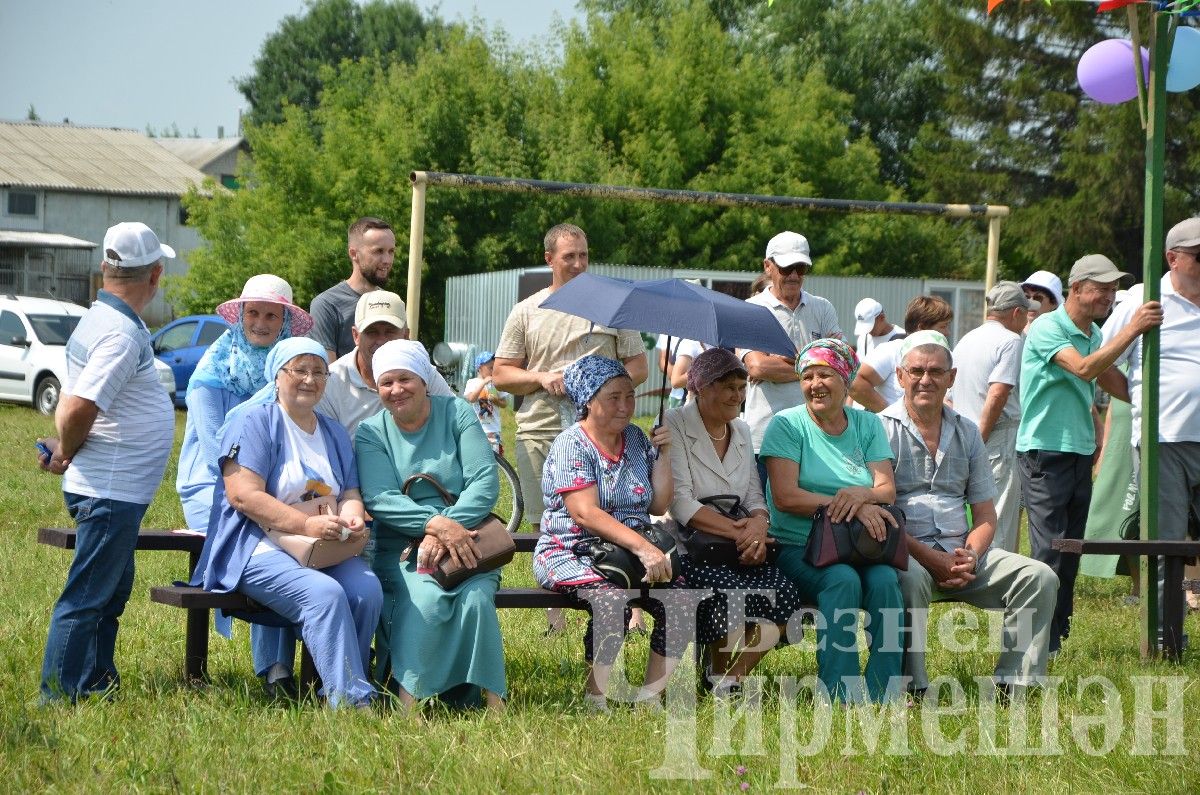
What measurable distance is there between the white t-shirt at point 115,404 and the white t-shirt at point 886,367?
5.07 meters

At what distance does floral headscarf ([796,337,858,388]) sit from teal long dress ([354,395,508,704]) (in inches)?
55.2

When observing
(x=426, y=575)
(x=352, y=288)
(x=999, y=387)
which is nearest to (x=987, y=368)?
(x=999, y=387)

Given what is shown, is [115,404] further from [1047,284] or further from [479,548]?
[1047,284]

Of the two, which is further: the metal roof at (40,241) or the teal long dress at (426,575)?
the metal roof at (40,241)

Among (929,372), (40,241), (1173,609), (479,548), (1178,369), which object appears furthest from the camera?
(40,241)

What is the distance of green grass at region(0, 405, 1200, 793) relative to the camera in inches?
172

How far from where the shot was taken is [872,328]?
10320 mm

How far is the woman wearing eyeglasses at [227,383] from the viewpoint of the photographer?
5.84m

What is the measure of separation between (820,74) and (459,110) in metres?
11.2

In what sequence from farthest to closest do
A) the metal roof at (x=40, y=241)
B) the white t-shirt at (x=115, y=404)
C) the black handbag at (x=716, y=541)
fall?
the metal roof at (x=40, y=241) < the black handbag at (x=716, y=541) < the white t-shirt at (x=115, y=404)

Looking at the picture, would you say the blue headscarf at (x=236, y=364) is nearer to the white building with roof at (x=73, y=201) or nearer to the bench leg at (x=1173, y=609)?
the bench leg at (x=1173, y=609)

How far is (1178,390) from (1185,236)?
736mm

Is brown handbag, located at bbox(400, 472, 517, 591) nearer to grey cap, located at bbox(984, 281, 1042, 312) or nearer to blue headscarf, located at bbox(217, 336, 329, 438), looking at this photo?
blue headscarf, located at bbox(217, 336, 329, 438)

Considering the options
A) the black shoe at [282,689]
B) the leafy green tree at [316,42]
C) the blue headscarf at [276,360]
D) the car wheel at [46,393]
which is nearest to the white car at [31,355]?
the car wheel at [46,393]
